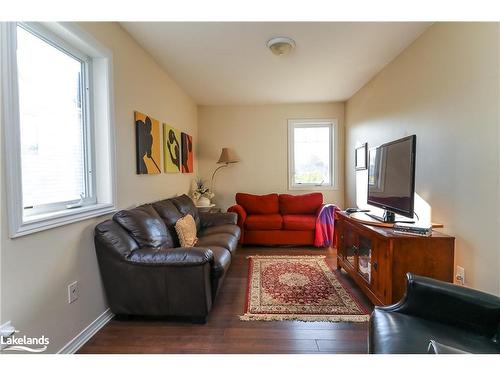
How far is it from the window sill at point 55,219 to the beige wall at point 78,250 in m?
0.04

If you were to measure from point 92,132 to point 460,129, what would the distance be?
2.92 metres

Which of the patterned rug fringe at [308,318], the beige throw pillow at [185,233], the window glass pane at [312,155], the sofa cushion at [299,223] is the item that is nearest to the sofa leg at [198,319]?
the patterned rug fringe at [308,318]

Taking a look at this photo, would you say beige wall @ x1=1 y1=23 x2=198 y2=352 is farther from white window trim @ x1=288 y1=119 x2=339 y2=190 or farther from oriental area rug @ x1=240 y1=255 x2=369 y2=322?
white window trim @ x1=288 y1=119 x2=339 y2=190

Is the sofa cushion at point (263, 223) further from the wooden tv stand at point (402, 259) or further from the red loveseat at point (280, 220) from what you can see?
the wooden tv stand at point (402, 259)

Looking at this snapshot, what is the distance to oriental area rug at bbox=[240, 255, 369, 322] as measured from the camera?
82.7 inches

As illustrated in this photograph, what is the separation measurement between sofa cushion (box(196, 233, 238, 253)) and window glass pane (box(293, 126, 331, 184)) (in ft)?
8.00

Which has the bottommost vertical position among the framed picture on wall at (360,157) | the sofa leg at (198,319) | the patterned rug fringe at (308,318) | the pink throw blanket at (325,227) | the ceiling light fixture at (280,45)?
the patterned rug fringe at (308,318)

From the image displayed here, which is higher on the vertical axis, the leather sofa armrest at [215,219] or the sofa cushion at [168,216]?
the sofa cushion at [168,216]

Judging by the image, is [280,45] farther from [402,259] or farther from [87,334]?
[87,334]

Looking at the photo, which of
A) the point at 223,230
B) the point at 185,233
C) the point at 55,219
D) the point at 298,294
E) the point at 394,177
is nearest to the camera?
the point at 55,219

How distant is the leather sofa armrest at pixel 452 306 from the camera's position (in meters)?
1.23

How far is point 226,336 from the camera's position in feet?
6.00

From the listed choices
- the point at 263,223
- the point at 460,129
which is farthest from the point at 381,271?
the point at 263,223
